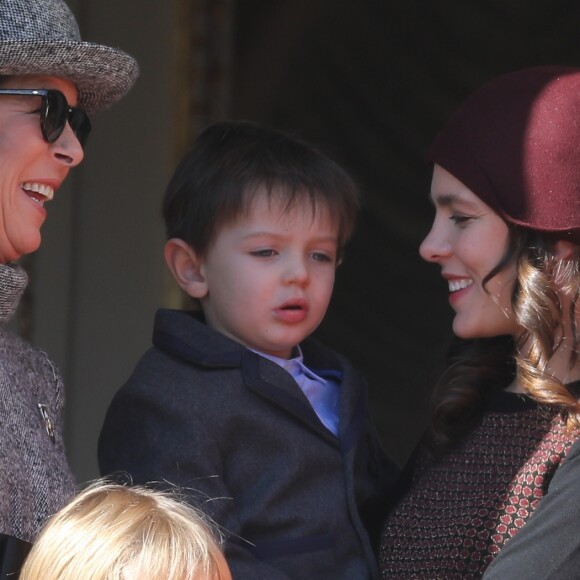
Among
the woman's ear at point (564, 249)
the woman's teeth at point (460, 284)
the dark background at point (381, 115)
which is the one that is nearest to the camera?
the woman's ear at point (564, 249)

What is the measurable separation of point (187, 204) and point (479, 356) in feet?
2.42

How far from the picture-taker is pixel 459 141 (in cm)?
268

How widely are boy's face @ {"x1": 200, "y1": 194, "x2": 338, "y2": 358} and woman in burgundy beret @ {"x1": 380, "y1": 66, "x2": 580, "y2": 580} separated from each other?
1.05 ft

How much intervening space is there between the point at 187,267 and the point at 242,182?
0.81ft

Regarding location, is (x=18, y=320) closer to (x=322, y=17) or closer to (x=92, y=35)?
(x=92, y=35)

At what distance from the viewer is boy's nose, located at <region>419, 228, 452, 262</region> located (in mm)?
2695

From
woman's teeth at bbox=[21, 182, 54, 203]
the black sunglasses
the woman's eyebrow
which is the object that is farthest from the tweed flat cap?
the woman's eyebrow

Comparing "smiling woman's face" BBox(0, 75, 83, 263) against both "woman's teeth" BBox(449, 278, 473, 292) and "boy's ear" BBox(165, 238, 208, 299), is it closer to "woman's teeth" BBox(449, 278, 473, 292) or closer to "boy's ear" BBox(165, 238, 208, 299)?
"boy's ear" BBox(165, 238, 208, 299)

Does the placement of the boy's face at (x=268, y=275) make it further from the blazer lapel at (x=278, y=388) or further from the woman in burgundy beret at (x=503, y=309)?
the woman in burgundy beret at (x=503, y=309)

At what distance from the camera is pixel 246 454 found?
2650 mm

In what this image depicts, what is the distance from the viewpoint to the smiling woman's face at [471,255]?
2.62 metres

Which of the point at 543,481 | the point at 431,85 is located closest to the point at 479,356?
the point at 543,481

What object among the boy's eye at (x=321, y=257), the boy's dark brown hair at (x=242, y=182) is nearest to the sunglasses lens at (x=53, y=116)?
the boy's dark brown hair at (x=242, y=182)

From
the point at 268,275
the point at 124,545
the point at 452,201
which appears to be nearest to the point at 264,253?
the point at 268,275
